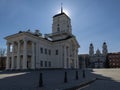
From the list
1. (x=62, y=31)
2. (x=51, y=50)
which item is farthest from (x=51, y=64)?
(x=62, y=31)

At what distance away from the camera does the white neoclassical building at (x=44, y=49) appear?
40.2 m

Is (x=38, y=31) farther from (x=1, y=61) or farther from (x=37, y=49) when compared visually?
(x=1, y=61)

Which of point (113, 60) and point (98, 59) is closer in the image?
point (113, 60)

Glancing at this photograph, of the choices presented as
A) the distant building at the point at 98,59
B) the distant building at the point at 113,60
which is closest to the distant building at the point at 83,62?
the distant building at the point at 98,59

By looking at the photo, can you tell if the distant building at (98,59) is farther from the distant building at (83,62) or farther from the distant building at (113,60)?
the distant building at (83,62)

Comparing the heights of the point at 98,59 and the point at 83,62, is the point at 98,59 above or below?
above

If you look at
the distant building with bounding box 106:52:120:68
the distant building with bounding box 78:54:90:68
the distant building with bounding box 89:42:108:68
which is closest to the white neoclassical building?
the distant building with bounding box 78:54:90:68

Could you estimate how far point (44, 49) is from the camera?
46.3 metres

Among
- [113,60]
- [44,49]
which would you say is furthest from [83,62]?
[44,49]

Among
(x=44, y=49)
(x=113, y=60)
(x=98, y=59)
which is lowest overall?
(x=113, y=60)

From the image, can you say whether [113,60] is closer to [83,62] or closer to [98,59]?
Answer: [98,59]

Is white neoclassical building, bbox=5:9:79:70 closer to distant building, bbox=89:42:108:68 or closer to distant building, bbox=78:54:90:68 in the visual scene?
distant building, bbox=78:54:90:68

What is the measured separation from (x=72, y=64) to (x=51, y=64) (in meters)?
9.16

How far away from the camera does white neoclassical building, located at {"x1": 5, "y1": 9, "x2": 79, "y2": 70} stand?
4016 centimetres
